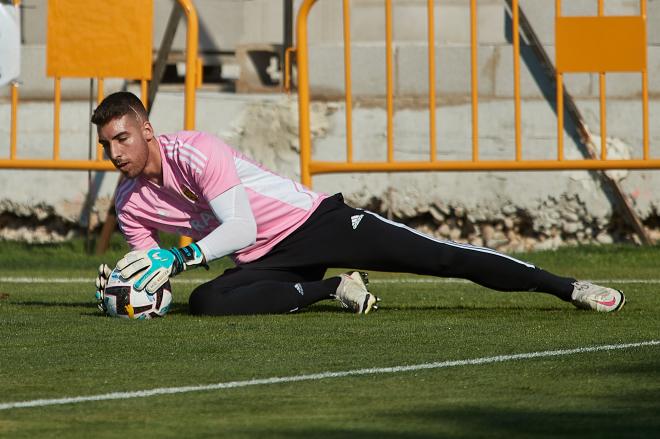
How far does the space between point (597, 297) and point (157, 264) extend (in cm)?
173

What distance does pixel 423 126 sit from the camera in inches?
360

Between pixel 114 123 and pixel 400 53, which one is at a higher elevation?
pixel 400 53

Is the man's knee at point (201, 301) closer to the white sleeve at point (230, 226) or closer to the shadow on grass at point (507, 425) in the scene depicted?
the white sleeve at point (230, 226)

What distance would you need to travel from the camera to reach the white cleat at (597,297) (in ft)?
18.7

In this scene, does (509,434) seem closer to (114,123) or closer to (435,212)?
(114,123)

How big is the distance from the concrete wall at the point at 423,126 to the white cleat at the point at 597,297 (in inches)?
134

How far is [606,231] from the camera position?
30.6 feet

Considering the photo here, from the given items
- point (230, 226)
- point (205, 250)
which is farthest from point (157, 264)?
point (230, 226)

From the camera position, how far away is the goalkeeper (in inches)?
217

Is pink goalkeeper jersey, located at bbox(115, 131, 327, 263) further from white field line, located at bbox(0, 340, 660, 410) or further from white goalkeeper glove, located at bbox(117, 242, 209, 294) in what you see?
white field line, located at bbox(0, 340, 660, 410)

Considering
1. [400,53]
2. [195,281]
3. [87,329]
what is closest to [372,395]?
[87,329]

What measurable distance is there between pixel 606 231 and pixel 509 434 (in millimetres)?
6411

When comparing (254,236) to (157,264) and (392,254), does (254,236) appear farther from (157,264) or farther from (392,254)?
(392,254)

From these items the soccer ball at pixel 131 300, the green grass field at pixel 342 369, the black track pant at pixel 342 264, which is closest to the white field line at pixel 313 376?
the green grass field at pixel 342 369
